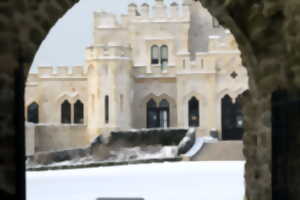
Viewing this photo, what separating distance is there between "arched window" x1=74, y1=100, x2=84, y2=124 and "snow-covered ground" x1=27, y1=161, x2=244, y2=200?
2180cm

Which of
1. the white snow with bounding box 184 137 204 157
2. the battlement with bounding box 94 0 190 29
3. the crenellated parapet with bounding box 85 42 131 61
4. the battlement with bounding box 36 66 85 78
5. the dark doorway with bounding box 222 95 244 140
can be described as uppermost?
the battlement with bounding box 94 0 190 29

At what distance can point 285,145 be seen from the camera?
5516 millimetres

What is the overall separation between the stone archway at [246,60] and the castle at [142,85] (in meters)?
26.9

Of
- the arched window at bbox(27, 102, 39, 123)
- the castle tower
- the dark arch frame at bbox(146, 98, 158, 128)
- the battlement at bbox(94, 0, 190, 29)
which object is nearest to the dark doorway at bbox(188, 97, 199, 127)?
the dark arch frame at bbox(146, 98, 158, 128)

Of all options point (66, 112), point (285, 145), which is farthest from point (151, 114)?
point (285, 145)

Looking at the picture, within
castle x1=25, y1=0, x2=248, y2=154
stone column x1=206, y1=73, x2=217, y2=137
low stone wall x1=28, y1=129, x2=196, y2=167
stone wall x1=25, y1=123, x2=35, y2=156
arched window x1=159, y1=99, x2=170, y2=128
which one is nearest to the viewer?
low stone wall x1=28, y1=129, x2=196, y2=167

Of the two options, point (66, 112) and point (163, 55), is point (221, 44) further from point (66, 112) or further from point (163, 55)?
point (66, 112)

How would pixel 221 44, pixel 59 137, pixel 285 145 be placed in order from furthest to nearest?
1. pixel 59 137
2. pixel 221 44
3. pixel 285 145

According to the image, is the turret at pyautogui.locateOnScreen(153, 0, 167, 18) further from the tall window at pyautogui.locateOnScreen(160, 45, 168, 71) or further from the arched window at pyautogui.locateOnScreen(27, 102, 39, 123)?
the arched window at pyautogui.locateOnScreen(27, 102, 39, 123)

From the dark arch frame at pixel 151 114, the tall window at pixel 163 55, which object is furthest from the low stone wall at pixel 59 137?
the tall window at pixel 163 55

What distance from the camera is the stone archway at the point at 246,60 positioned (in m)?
4.79

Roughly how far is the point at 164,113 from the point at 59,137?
6779mm

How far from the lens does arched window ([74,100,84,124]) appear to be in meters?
Result: 36.9

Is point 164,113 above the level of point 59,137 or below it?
above
